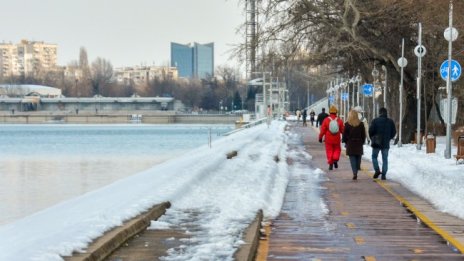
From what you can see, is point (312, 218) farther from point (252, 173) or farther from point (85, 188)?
point (85, 188)

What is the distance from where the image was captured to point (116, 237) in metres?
9.63

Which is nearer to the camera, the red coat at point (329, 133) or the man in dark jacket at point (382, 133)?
the man in dark jacket at point (382, 133)

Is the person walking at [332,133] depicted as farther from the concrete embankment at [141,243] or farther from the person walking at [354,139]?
the concrete embankment at [141,243]

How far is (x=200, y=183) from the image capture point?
17.6 m

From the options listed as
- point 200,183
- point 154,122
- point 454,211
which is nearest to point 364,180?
point 200,183

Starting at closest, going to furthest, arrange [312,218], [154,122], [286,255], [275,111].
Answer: [286,255] < [312,218] < [275,111] < [154,122]

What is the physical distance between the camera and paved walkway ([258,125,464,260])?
985cm

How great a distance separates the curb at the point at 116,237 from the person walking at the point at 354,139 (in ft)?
28.1

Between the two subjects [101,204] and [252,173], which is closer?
[101,204]

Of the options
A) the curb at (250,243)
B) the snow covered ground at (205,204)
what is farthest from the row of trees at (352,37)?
the curb at (250,243)

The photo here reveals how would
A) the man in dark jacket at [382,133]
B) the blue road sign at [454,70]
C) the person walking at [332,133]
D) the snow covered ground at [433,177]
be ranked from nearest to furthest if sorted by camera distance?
the snow covered ground at [433,177], the man in dark jacket at [382,133], the person walking at [332,133], the blue road sign at [454,70]

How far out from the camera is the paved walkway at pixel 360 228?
9.85 m

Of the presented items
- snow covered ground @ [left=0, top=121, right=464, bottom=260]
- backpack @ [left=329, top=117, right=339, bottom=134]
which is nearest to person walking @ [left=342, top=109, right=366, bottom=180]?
snow covered ground @ [left=0, top=121, right=464, bottom=260]

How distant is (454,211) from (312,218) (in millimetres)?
2518
